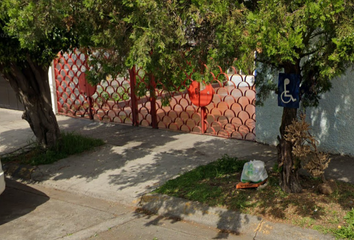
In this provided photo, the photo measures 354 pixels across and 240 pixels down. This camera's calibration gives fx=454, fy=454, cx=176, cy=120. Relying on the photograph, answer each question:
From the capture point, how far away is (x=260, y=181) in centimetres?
620

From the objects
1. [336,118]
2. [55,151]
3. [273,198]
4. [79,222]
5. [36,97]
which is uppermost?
[36,97]

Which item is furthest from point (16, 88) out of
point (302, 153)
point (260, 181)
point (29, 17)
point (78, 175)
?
point (302, 153)

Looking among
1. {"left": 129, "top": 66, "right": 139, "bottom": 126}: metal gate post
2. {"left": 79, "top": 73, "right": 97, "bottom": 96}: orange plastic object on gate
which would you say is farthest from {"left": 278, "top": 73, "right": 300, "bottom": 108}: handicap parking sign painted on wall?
{"left": 79, "top": 73, "right": 97, "bottom": 96}: orange plastic object on gate

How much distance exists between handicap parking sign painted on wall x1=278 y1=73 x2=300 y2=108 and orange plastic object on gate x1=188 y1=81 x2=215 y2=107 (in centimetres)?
→ 372

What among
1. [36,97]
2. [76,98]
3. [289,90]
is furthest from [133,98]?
[289,90]

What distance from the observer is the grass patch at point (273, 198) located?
525cm

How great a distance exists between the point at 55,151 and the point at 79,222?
2.89 m

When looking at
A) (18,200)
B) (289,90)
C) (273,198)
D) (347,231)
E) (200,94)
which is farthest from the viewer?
(200,94)

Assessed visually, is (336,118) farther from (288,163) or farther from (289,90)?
(289,90)

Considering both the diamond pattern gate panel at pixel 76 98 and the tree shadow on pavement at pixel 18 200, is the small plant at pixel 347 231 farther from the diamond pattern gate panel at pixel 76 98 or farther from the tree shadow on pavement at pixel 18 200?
the diamond pattern gate panel at pixel 76 98

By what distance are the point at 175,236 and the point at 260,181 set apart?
1486 millimetres

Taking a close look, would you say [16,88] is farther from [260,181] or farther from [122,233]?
[260,181]

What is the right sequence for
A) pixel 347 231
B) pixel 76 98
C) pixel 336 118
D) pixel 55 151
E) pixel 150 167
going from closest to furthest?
1. pixel 347 231
2. pixel 336 118
3. pixel 150 167
4. pixel 55 151
5. pixel 76 98

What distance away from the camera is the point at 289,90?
18.3 ft
